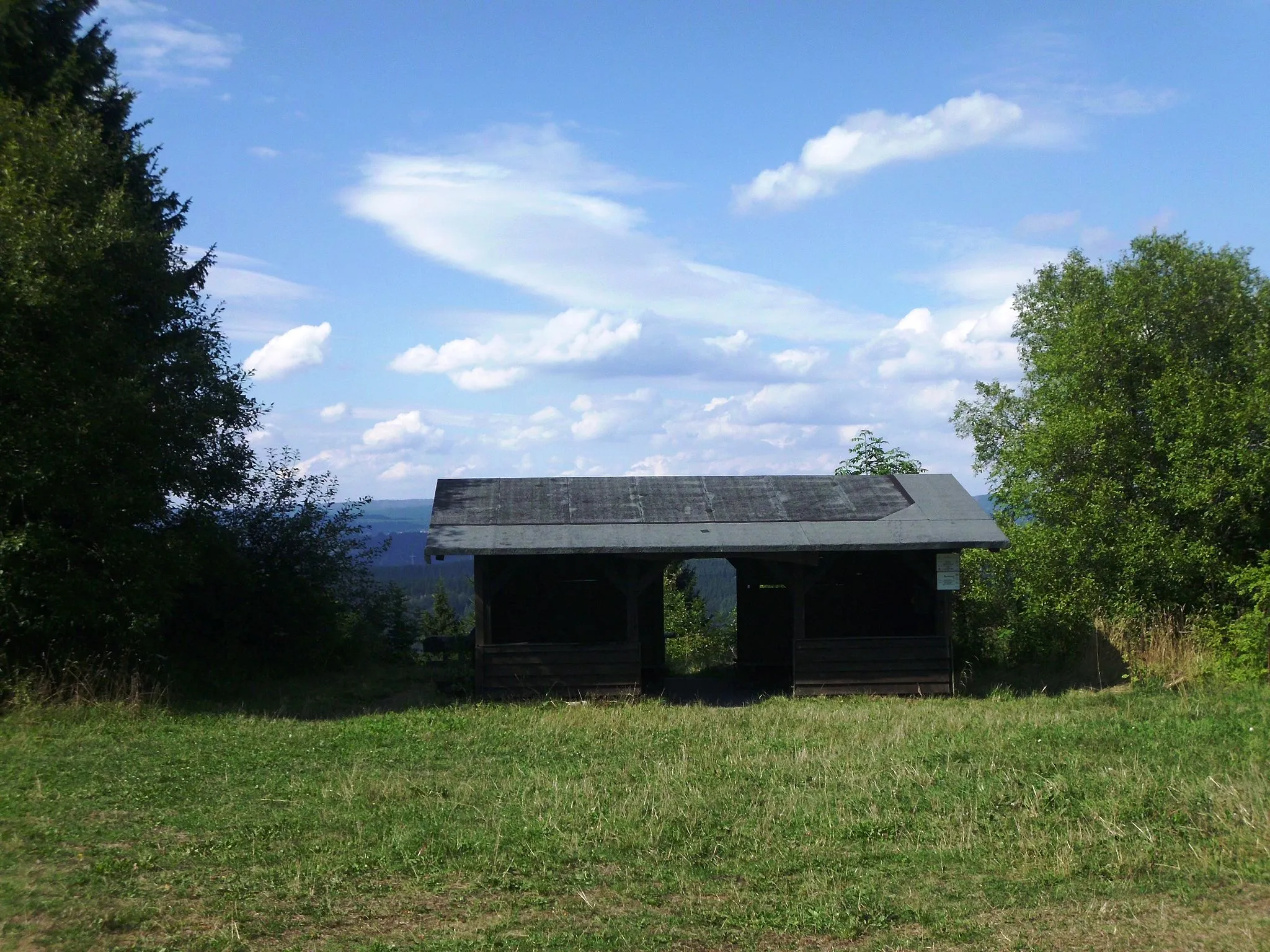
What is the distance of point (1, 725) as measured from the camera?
36.6 ft

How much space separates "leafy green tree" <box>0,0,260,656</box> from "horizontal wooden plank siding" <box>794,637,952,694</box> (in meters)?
8.62

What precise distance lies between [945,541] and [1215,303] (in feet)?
35.0

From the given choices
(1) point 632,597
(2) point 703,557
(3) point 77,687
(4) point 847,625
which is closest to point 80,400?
(3) point 77,687

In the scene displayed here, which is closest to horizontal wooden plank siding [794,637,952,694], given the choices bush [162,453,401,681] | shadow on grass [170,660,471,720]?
shadow on grass [170,660,471,720]

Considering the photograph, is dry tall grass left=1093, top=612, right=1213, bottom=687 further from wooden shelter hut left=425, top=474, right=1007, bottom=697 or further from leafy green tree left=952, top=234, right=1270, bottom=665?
wooden shelter hut left=425, top=474, right=1007, bottom=697

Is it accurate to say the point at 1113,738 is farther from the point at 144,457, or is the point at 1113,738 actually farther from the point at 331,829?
the point at 144,457

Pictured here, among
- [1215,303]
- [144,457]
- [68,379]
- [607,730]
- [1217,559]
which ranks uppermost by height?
[1215,303]

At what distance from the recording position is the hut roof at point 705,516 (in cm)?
1416

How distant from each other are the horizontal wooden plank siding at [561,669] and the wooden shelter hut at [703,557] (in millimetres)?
19

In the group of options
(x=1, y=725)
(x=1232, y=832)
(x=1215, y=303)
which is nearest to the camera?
(x=1232, y=832)

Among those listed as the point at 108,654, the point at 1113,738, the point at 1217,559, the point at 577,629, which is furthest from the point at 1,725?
the point at 1217,559

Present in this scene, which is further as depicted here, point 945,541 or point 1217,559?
point 1217,559

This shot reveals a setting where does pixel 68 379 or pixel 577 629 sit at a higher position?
pixel 68 379

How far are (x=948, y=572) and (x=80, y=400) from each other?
11.5 meters
